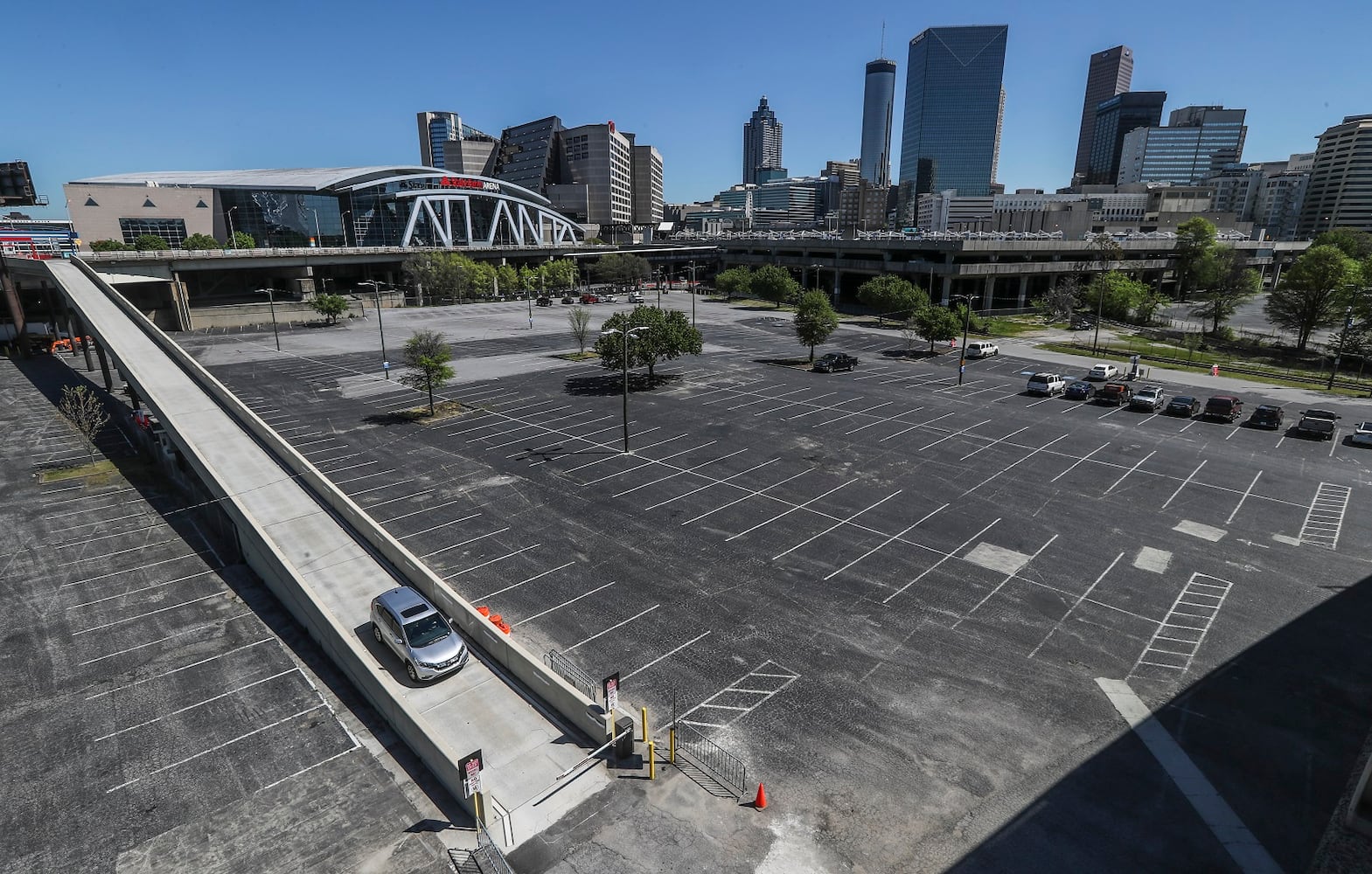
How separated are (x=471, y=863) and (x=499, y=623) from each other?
7.10m

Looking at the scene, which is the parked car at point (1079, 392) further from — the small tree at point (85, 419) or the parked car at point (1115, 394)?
the small tree at point (85, 419)

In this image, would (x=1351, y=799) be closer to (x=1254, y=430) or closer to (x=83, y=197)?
(x=1254, y=430)

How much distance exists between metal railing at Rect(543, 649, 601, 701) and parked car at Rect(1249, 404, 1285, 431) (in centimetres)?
4081

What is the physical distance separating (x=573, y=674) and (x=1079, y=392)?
41118 mm

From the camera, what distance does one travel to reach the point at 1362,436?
33.8 metres

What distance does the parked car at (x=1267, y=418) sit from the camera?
36.8 metres

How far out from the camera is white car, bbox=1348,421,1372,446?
33.7 metres

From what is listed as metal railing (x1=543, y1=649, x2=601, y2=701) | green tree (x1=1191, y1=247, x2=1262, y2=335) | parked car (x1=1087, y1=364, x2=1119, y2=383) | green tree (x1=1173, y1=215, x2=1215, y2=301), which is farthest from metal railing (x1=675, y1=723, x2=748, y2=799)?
green tree (x1=1173, y1=215, x2=1215, y2=301)

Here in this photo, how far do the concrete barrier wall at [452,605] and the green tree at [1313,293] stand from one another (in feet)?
257

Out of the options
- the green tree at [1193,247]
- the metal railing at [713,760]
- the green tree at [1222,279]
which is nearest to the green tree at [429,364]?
the metal railing at [713,760]

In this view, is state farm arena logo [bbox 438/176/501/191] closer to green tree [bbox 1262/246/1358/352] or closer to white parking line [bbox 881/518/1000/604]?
green tree [bbox 1262/246/1358/352]

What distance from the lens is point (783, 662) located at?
1669 centimetres

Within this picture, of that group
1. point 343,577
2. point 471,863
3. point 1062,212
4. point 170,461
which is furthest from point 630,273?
point 471,863

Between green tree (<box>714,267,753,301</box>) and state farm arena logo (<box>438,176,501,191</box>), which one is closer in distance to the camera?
green tree (<box>714,267,753,301</box>)
